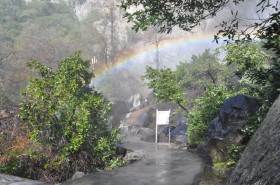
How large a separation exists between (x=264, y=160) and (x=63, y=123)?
8613 millimetres

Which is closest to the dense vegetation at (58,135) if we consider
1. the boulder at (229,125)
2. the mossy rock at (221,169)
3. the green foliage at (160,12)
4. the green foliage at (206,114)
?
the mossy rock at (221,169)

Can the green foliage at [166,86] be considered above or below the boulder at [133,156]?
above

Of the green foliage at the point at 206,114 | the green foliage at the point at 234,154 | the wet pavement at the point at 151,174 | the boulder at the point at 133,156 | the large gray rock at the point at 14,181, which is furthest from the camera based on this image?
the green foliage at the point at 206,114

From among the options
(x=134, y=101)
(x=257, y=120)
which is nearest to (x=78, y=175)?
(x=257, y=120)

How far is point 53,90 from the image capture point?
11.4m

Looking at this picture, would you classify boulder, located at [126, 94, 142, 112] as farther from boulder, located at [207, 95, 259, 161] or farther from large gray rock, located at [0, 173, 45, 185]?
large gray rock, located at [0, 173, 45, 185]

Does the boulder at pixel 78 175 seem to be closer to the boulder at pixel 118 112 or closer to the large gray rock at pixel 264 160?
the large gray rock at pixel 264 160

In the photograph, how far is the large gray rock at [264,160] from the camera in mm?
3059

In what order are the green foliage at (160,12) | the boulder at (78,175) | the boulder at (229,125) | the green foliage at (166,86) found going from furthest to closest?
the green foliage at (166,86), the boulder at (229,125), the boulder at (78,175), the green foliage at (160,12)

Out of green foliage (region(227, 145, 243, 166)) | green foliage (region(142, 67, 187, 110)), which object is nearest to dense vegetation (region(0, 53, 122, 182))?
green foliage (region(227, 145, 243, 166))

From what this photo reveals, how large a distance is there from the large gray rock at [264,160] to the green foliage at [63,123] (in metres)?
7.40

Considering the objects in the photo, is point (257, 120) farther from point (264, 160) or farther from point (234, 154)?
point (264, 160)

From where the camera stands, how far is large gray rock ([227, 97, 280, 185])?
3.06 metres

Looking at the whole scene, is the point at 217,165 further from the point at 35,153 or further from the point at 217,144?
the point at 35,153
